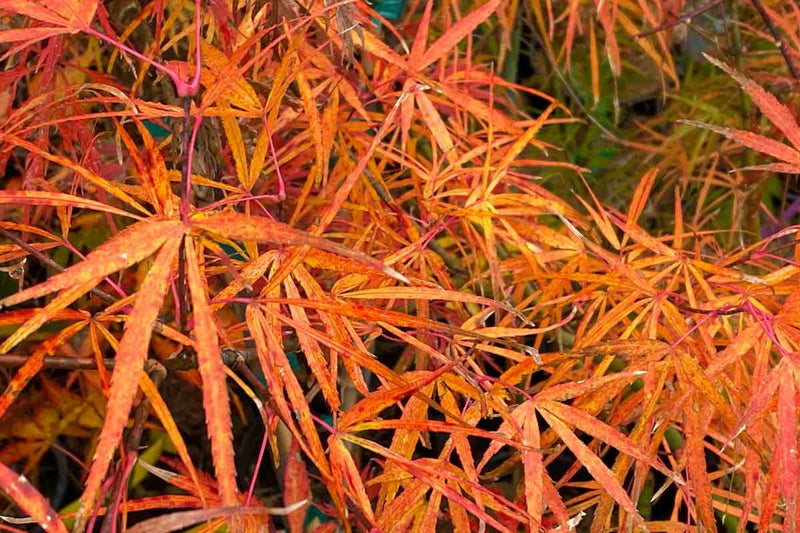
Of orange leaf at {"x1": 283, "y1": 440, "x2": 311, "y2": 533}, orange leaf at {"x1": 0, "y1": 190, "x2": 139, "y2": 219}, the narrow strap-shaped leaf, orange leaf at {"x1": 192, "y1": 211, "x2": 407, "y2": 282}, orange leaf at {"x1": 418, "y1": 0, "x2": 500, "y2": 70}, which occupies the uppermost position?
orange leaf at {"x1": 418, "y1": 0, "x2": 500, "y2": 70}

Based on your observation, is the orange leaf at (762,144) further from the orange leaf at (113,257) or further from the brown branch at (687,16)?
the orange leaf at (113,257)

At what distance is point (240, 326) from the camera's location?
44 cm

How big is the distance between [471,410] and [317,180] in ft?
0.47

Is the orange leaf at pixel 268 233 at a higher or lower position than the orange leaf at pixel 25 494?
higher

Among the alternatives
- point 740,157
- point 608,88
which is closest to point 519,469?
point 740,157

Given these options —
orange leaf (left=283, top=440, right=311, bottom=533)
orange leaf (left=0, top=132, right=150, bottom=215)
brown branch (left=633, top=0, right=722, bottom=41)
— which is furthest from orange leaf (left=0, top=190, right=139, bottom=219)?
brown branch (left=633, top=0, right=722, bottom=41)

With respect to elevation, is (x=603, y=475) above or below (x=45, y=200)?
below

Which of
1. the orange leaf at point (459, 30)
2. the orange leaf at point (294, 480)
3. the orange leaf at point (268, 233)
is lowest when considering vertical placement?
the orange leaf at point (294, 480)

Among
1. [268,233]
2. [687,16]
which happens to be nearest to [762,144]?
[687,16]

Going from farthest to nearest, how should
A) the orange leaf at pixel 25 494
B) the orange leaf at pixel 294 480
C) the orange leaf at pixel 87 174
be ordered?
1. the orange leaf at pixel 294 480
2. the orange leaf at pixel 87 174
3. the orange leaf at pixel 25 494

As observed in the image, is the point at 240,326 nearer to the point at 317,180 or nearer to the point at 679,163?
the point at 317,180

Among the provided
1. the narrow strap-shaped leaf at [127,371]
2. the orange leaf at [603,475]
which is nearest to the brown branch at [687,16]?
the orange leaf at [603,475]

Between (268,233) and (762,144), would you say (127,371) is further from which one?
(762,144)

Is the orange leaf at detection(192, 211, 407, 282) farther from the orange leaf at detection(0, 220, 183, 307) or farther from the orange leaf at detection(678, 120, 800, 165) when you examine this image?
the orange leaf at detection(678, 120, 800, 165)
